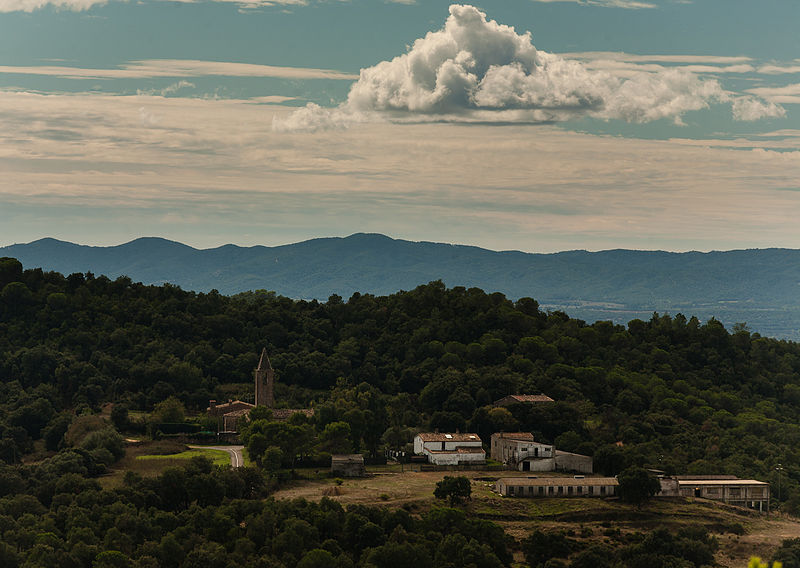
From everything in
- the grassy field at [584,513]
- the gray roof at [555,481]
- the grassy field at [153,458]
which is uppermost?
the grassy field at [153,458]

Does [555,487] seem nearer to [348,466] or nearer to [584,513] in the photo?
[584,513]

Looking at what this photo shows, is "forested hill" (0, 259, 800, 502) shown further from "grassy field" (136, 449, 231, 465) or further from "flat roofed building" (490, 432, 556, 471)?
"grassy field" (136, 449, 231, 465)

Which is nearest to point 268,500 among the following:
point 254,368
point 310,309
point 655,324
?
point 254,368

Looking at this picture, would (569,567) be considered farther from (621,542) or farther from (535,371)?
(535,371)

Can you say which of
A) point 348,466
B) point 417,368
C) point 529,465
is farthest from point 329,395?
point 529,465

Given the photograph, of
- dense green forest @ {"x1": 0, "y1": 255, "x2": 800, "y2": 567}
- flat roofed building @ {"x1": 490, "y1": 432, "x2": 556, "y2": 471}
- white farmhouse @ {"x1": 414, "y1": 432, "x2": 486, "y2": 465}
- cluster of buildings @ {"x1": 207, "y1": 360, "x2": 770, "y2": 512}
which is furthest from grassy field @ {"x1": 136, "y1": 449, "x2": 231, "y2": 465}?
flat roofed building @ {"x1": 490, "y1": 432, "x2": 556, "y2": 471}

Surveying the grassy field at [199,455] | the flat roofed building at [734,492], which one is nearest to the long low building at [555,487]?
the flat roofed building at [734,492]

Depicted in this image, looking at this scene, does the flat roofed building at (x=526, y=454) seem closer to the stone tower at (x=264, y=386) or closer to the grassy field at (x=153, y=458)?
the grassy field at (x=153, y=458)
